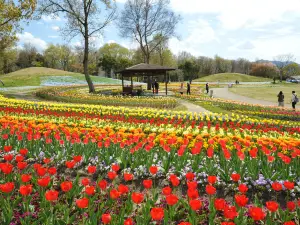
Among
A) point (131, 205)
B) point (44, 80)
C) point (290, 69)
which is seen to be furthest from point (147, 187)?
point (290, 69)

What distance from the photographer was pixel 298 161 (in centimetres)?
409

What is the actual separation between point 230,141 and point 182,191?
2.41 meters

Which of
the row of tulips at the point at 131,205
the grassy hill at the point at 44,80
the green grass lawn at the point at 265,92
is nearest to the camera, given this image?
the row of tulips at the point at 131,205

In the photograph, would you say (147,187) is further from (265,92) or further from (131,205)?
(265,92)

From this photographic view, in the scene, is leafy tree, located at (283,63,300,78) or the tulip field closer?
the tulip field

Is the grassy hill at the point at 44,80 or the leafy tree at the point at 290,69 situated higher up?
the leafy tree at the point at 290,69

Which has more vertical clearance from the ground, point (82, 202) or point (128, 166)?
point (82, 202)

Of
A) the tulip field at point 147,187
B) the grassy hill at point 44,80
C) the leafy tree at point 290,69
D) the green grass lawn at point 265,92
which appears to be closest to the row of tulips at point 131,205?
the tulip field at point 147,187

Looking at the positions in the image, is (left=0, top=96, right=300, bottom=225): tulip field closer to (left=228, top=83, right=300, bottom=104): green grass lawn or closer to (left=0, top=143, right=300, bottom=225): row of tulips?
(left=0, top=143, right=300, bottom=225): row of tulips

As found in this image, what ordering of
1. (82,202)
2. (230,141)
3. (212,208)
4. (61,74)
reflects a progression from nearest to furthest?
(82,202) < (212,208) < (230,141) < (61,74)

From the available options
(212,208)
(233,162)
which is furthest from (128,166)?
(212,208)

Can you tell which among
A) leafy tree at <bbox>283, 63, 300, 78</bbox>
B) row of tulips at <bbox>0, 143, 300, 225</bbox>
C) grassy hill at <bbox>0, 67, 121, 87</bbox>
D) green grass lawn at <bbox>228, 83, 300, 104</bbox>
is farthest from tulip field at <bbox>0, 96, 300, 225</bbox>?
leafy tree at <bbox>283, 63, 300, 78</bbox>

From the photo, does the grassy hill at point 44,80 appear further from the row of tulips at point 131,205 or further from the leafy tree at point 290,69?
the leafy tree at point 290,69

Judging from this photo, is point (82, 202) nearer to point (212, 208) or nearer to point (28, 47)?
point (212, 208)
